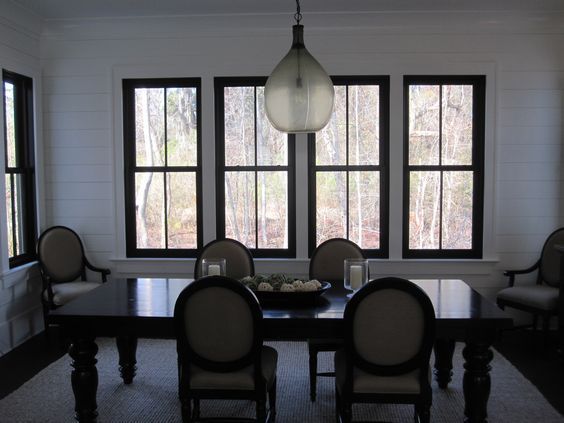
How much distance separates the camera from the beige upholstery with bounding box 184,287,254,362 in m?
2.51

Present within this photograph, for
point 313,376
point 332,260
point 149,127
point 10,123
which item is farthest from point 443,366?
point 10,123

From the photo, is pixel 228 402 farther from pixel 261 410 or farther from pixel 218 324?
pixel 218 324

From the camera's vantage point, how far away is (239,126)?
492cm

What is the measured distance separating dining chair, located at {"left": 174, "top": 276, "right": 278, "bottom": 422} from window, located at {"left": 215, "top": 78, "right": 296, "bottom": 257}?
2314 mm

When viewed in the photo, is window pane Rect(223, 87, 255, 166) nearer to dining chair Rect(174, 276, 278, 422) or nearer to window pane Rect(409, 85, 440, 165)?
window pane Rect(409, 85, 440, 165)

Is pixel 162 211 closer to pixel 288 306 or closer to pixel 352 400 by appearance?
pixel 288 306

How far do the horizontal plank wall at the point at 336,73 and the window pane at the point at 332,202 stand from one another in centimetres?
16

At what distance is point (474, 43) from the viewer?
4719 millimetres

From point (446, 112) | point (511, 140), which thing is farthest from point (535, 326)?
point (446, 112)

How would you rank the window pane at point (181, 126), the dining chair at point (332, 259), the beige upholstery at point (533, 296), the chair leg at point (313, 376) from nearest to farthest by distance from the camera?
the chair leg at point (313, 376)
the dining chair at point (332, 259)
the beige upholstery at point (533, 296)
the window pane at point (181, 126)

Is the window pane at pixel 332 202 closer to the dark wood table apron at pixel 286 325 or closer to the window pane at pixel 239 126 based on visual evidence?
the window pane at pixel 239 126


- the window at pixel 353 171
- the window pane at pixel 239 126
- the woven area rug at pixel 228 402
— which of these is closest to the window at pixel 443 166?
the window at pixel 353 171

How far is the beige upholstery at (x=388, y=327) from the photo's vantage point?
245cm

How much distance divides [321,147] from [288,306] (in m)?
2.27
